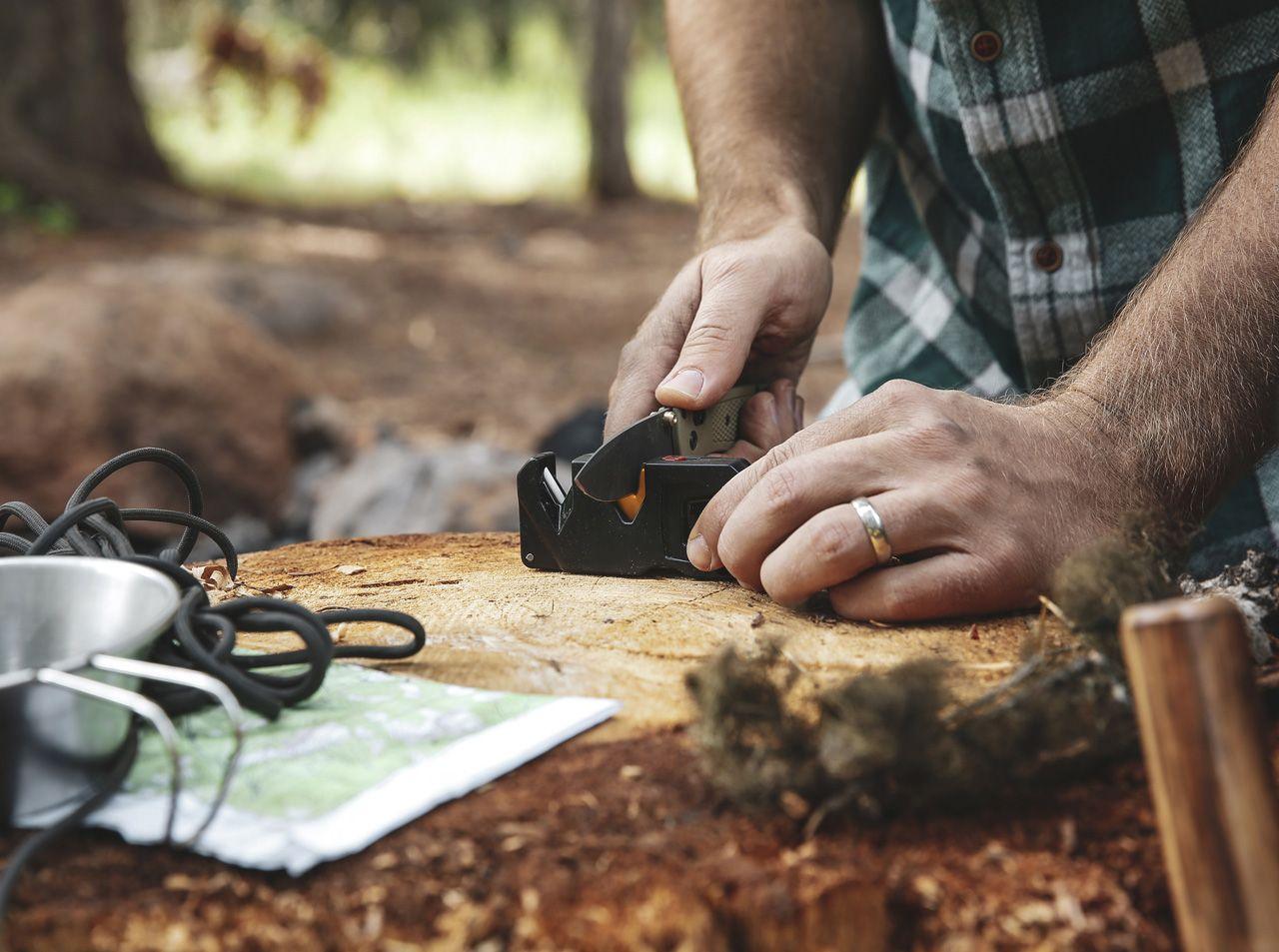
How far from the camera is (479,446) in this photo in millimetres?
4145

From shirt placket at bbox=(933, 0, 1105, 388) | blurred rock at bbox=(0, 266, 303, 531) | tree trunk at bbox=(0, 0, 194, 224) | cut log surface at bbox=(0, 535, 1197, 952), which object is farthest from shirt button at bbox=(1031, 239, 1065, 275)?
tree trunk at bbox=(0, 0, 194, 224)

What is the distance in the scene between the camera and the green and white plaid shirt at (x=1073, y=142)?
5.58ft

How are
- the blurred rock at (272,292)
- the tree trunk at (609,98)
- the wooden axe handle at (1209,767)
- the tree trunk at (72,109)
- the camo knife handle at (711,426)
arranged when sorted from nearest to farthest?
the wooden axe handle at (1209,767)
the camo knife handle at (711,426)
the blurred rock at (272,292)
the tree trunk at (72,109)
the tree trunk at (609,98)

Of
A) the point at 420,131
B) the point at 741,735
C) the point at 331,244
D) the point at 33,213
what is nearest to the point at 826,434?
the point at 741,735

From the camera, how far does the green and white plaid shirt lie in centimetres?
170

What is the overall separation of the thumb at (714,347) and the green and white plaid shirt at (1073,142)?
49 cm

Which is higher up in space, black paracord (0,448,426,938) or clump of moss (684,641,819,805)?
black paracord (0,448,426,938)

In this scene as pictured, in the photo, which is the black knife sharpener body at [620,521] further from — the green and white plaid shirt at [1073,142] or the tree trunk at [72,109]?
the tree trunk at [72,109]

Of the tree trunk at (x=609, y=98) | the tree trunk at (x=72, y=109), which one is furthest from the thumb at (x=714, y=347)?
the tree trunk at (x=609, y=98)

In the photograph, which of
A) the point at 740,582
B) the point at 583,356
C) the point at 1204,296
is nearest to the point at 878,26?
the point at 1204,296

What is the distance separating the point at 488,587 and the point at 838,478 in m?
0.49

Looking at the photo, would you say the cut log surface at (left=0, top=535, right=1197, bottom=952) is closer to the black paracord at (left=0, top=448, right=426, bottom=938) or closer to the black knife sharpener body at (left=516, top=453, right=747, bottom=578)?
the black paracord at (left=0, top=448, right=426, bottom=938)

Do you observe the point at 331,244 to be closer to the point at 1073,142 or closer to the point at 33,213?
the point at 33,213

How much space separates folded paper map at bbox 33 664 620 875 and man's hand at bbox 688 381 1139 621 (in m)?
0.33
